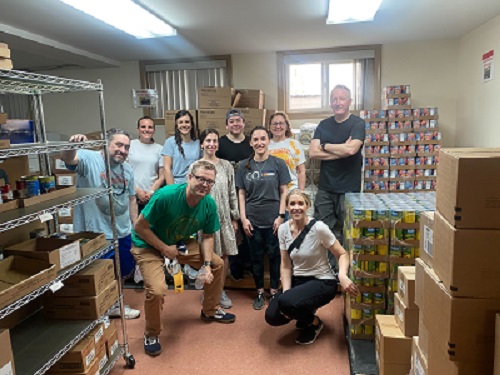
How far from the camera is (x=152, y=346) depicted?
242cm

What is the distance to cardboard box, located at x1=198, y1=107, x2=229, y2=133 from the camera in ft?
12.4

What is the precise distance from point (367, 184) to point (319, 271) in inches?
87.7

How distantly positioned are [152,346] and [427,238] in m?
1.83

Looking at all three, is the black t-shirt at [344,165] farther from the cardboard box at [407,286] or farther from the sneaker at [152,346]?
the sneaker at [152,346]

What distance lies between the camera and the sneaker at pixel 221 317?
2760 millimetres

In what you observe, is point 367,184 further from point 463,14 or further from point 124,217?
point 124,217

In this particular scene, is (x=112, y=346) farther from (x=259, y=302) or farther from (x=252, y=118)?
(x=252, y=118)

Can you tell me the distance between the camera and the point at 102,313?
2.09m

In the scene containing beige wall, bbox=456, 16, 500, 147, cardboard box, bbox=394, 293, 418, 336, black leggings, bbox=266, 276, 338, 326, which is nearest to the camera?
cardboard box, bbox=394, 293, 418, 336

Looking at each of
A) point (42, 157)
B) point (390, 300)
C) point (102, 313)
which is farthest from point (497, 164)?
point (42, 157)

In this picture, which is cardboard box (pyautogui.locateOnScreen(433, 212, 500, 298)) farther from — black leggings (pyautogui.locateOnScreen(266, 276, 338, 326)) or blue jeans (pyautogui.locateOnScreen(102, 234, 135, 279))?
blue jeans (pyautogui.locateOnScreen(102, 234, 135, 279))

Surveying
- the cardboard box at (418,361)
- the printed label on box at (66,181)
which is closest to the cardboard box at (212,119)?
the printed label on box at (66,181)

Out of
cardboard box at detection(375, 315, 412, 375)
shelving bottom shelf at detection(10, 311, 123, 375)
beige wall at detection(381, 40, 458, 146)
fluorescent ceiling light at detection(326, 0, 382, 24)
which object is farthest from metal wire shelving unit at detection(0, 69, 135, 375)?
beige wall at detection(381, 40, 458, 146)

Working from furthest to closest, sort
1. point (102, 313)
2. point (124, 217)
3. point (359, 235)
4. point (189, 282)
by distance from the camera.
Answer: point (189, 282) → point (124, 217) → point (359, 235) → point (102, 313)
